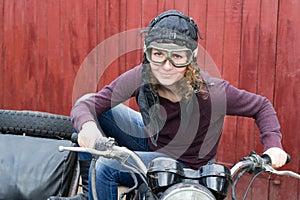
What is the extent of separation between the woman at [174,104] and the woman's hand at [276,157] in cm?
7

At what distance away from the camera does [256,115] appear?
2.62 meters

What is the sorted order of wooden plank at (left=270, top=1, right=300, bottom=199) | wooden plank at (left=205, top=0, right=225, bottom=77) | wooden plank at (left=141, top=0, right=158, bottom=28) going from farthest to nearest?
wooden plank at (left=141, top=0, right=158, bottom=28) < wooden plank at (left=205, top=0, right=225, bottom=77) < wooden plank at (left=270, top=1, right=300, bottom=199)

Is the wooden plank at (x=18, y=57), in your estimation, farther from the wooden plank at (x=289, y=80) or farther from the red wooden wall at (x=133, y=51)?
the wooden plank at (x=289, y=80)

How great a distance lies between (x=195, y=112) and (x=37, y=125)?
133 cm

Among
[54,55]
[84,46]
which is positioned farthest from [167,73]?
[54,55]

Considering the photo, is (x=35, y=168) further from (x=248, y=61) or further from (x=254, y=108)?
(x=248, y=61)

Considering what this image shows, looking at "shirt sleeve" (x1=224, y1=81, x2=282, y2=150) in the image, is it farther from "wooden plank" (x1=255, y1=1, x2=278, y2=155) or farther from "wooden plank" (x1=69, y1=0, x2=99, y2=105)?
"wooden plank" (x1=69, y1=0, x2=99, y2=105)

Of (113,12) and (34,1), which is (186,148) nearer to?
(113,12)

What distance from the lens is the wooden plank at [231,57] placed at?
4.03 meters

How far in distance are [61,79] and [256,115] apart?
2628 millimetres

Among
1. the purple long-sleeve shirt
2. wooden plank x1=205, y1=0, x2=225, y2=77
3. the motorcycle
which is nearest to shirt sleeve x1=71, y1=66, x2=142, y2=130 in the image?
the purple long-sleeve shirt

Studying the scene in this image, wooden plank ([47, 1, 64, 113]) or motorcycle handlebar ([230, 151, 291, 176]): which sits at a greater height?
wooden plank ([47, 1, 64, 113])

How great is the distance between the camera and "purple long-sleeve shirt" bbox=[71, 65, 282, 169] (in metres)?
2.64

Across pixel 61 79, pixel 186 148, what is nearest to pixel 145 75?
pixel 186 148
